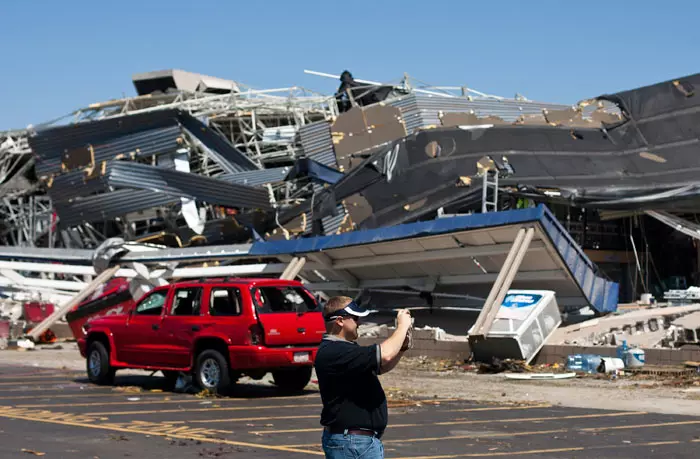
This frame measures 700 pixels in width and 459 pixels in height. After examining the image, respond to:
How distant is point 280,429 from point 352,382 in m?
5.93

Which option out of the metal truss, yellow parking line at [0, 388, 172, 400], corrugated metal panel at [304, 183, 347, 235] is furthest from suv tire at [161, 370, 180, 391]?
the metal truss

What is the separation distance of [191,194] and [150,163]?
14.3 ft

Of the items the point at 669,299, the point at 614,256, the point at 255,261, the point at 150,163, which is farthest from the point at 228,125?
the point at 669,299

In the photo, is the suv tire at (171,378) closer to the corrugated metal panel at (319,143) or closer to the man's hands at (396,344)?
the man's hands at (396,344)

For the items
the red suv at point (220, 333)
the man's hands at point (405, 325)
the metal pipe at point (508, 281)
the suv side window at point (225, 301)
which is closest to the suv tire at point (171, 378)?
the red suv at point (220, 333)

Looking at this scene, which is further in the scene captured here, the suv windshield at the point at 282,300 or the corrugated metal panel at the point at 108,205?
the corrugated metal panel at the point at 108,205

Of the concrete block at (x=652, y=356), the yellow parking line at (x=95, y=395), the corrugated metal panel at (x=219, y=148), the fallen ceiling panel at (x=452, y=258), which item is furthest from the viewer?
the corrugated metal panel at (x=219, y=148)

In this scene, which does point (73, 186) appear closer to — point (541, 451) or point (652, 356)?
point (652, 356)

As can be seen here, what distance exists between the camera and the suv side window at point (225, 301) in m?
15.6

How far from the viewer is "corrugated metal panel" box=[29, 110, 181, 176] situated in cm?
4169

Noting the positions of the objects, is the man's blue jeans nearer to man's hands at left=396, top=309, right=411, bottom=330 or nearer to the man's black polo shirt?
the man's black polo shirt

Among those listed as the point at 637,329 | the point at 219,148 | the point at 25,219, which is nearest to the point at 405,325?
the point at 637,329

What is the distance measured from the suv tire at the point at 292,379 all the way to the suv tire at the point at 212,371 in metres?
0.92

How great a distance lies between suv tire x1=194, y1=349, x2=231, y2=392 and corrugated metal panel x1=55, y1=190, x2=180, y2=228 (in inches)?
993
